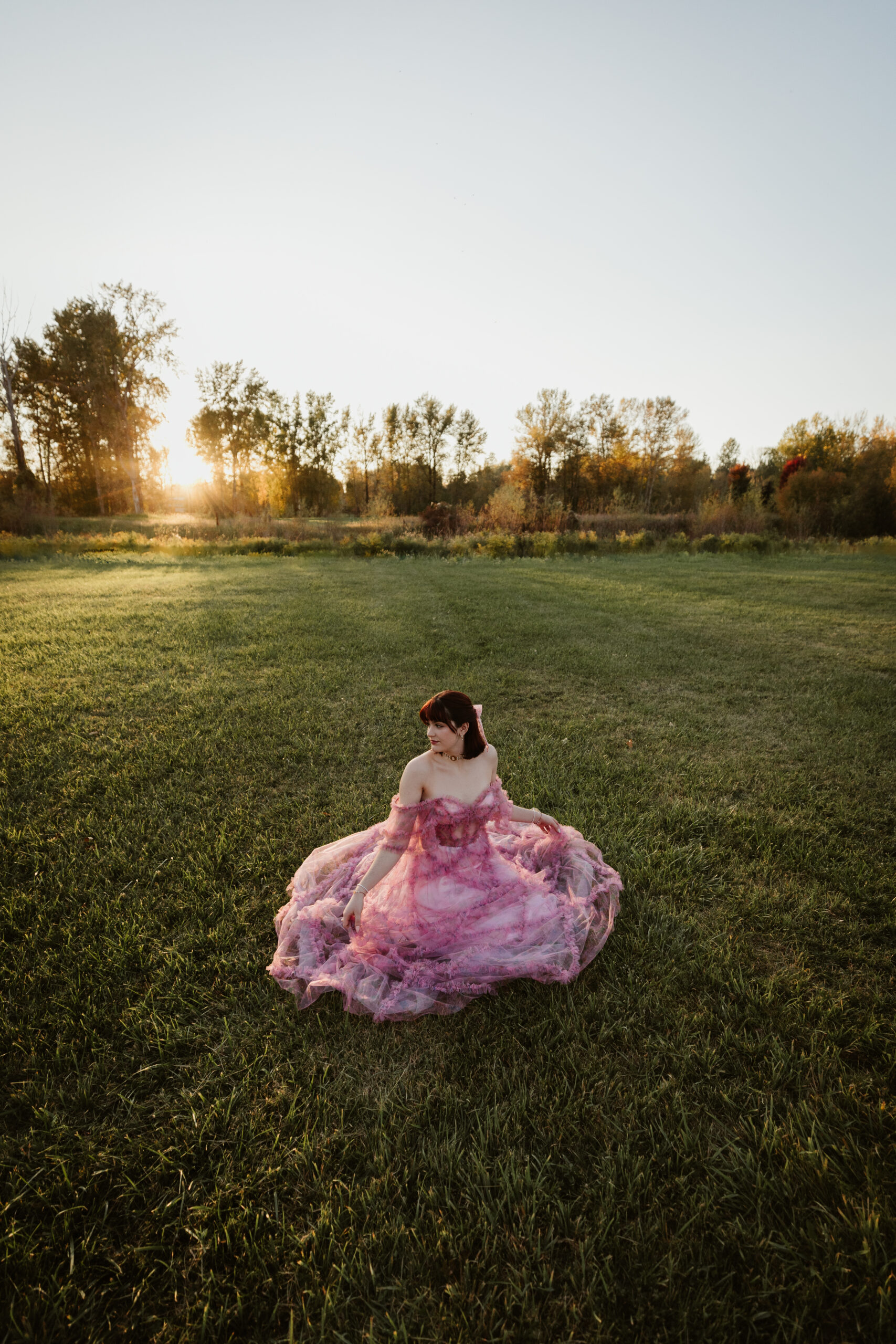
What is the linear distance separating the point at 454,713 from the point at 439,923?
1.04m

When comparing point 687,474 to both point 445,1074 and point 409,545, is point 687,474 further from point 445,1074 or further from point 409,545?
point 445,1074

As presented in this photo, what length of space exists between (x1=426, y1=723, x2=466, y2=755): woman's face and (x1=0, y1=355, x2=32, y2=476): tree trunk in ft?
99.3

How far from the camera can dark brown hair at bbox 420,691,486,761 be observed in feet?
7.48

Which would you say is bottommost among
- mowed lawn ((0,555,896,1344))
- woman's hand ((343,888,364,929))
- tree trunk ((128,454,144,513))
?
mowed lawn ((0,555,896,1344))

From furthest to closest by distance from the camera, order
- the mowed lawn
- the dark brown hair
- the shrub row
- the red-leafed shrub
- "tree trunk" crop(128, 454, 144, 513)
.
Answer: "tree trunk" crop(128, 454, 144, 513)
the red-leafed shrub
the shrub row
the dark brown hair
the mowed lawn

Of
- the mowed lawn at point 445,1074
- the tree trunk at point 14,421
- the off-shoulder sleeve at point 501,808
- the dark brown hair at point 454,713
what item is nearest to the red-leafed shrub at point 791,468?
the mowed lawn at point 445,1074

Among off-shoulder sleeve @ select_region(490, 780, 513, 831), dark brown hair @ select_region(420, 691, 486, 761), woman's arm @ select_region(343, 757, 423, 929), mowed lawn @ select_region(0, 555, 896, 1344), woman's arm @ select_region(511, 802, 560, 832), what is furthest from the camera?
woman's arm @ select_region(511, 802, 560, 832)

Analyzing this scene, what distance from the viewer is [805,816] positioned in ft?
12.3

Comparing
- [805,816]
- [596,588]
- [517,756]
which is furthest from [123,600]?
[805,816]

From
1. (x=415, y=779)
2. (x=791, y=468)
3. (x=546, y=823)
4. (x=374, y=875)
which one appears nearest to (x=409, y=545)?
(x=546, y=823)

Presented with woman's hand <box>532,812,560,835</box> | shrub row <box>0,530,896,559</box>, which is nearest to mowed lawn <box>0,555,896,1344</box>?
woman's hand <box>532,812,560,835</box>

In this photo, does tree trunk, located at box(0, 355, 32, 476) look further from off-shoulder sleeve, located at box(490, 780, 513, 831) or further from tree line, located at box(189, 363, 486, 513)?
off-shoulder sleeve, located at box(490, 780, 513, 831)

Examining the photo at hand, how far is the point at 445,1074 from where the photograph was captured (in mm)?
2018

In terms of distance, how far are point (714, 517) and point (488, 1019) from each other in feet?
91.6
